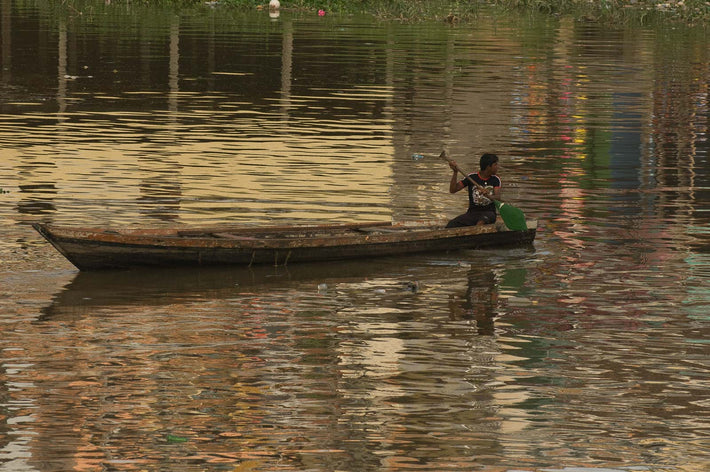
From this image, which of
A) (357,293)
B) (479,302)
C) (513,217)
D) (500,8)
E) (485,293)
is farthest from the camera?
(500,8)

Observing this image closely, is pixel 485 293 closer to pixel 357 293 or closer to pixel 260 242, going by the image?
pixel 357 293

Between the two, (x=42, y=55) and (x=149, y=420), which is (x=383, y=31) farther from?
(x=149, y=420)

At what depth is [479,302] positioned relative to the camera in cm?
1259

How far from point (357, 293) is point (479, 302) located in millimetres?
1073

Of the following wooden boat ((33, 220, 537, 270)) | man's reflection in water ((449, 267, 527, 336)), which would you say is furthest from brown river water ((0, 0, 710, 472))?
wooden boat ((33, 220, 537, 270))

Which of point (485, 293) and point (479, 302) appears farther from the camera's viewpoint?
point (485, 293)

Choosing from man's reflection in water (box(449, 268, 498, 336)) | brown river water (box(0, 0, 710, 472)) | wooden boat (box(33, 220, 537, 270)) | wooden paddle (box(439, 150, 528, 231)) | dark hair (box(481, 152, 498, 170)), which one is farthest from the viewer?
dark hair (box(481, 152, 498, 170))

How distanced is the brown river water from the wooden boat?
6.5 inches

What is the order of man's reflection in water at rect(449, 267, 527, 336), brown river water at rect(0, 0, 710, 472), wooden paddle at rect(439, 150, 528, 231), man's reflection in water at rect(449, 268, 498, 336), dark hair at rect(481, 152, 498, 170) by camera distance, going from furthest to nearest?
dark hair at rect(481, 152, 498, 170), wooden paddle at rect(439, 150, 528, 231), man's reflection in water at rect(449, 267, 527, 336), man's reflection in water at rect(449, 268, 498, 336), brown river water at rect(0, 0, 710, 472)

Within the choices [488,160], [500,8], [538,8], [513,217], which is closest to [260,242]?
[513,217]

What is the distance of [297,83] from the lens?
3019 centimetres

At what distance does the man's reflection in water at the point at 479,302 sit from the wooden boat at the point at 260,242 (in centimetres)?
78

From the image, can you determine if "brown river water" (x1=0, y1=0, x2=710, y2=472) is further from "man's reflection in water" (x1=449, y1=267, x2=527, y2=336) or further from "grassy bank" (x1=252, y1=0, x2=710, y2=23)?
"grassy bank" (x1=252, y1=0, x2=710, y2=23)

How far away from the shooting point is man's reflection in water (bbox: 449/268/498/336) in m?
11.9
